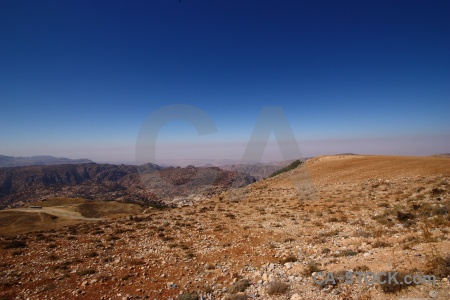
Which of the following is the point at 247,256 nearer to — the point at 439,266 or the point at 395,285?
the point at 395,285

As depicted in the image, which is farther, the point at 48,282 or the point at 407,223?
the point at 407,223

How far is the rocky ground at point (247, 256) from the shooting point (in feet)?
20.6

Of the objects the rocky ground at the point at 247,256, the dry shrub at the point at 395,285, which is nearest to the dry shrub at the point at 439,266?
the rocky ground at the point at 247,256

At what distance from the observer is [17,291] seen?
310 inches

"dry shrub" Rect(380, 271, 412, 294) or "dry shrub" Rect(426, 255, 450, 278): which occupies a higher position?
"dry shrub" Rect(426, 255, 450, 278)

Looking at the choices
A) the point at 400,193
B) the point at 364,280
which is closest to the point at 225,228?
the point at 364,280

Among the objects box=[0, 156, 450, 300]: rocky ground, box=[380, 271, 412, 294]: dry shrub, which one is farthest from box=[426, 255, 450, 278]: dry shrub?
box=[380, 271, 412, 294]: dry shrub

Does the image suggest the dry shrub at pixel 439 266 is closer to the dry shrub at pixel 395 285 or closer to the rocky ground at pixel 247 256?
the rocky ground at pixel 247 256

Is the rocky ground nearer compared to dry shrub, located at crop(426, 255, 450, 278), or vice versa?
dry shrub, located at crop(426, 255, 450, 278)

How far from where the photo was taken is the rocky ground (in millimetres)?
6281

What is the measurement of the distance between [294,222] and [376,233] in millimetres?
5332

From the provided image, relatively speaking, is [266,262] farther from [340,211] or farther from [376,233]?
[340,211]

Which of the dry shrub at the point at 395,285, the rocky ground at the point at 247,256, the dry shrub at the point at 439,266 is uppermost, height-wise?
the dry shrub at the point at 439,266

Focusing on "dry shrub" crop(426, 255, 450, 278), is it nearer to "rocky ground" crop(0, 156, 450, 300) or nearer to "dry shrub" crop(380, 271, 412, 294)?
"rocky ground" crop(0, 156, 450, 300)
